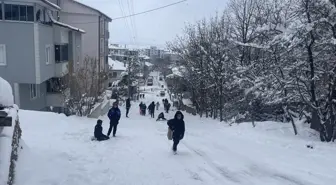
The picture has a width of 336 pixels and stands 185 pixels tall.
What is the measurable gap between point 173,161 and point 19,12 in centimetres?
1758

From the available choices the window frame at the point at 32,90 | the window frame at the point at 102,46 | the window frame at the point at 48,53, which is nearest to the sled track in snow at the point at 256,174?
the window frame at the point at 48,53

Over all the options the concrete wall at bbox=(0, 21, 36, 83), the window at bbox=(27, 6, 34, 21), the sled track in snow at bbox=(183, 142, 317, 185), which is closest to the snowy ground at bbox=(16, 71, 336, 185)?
the sled track in snow at bbox=(183, 142, 317, 185)

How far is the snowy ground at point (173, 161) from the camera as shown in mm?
9016

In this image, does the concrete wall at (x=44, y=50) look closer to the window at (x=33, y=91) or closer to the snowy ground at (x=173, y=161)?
the window at (x=33, y=91)

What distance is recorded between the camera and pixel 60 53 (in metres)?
32.3

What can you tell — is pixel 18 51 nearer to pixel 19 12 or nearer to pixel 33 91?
pixel 19 12

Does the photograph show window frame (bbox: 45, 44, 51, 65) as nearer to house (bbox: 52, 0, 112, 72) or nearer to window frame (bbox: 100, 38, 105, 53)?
house (bbox: 52, 0, 112, 72)

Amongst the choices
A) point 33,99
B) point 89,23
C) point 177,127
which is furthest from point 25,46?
point 89,23

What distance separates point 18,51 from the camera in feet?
80.3

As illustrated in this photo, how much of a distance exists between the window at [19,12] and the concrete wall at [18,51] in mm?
328

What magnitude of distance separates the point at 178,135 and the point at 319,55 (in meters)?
7.02

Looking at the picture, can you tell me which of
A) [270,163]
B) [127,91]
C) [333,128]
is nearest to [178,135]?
[270,163]

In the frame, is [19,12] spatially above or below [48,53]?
above

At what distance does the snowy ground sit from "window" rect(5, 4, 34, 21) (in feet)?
37.6
